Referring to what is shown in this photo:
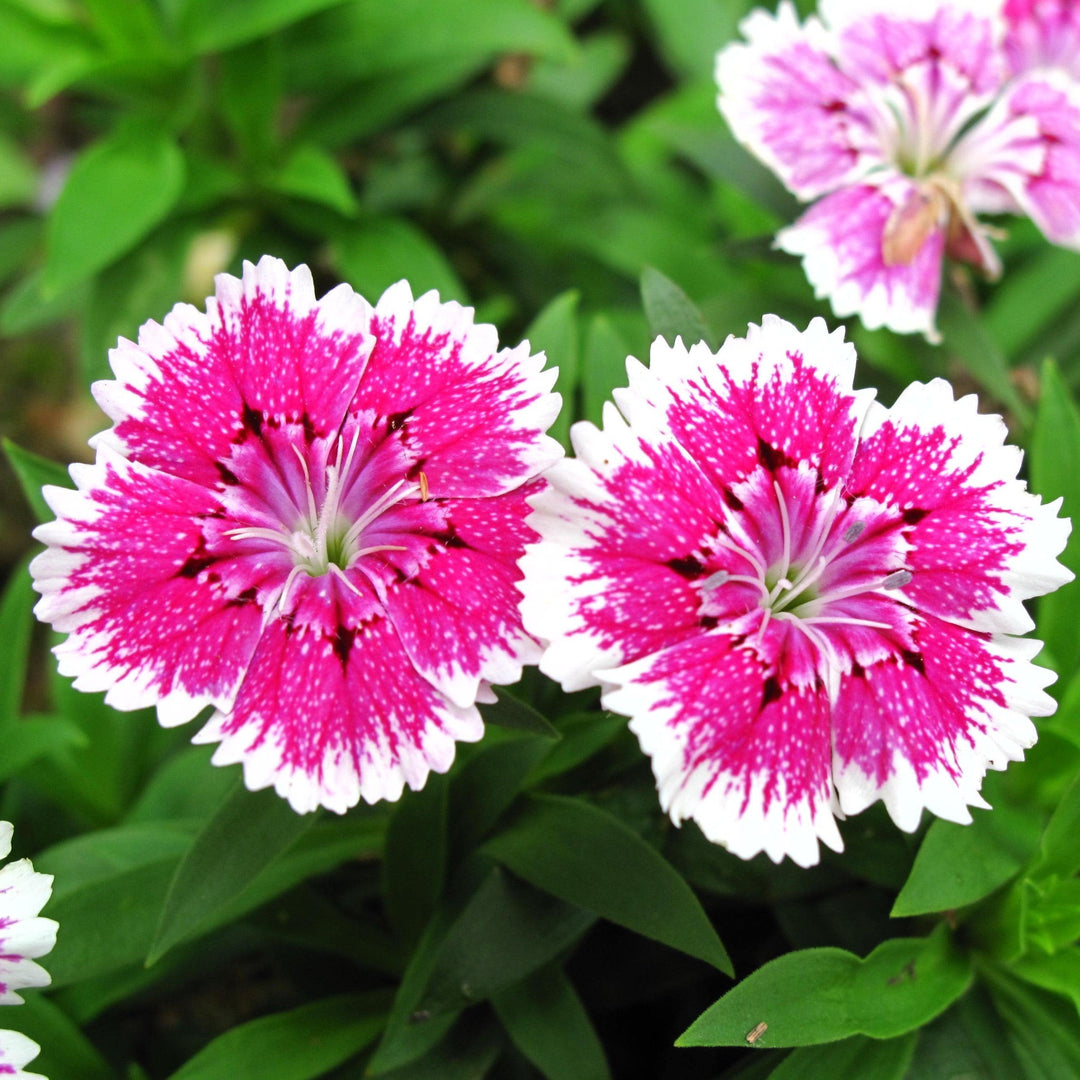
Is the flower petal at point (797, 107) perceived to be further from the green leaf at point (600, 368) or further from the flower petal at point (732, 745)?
the flower petal at point (732, 745)

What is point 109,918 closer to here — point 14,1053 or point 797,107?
point 14,1053

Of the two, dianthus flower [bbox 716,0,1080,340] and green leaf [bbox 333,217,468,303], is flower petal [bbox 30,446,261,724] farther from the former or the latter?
green leaf [bbox 333,217,468,303]

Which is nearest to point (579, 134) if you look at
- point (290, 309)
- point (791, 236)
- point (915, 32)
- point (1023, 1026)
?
point (915, 32)

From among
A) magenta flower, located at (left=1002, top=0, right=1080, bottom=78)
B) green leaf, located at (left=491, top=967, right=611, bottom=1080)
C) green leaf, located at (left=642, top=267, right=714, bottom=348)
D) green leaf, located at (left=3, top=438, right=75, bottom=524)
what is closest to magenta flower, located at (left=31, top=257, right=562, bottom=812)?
green leaf, located at (left=642, top=267, right=714, bottom=348)

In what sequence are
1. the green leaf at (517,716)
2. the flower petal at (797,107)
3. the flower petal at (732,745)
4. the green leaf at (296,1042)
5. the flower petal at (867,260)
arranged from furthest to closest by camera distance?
the flower petal at (797,107)
the flower petal at (867,260)
the green leaf at (296,1042)
the green leaf at (517,716)
the flower petal at (732,745)

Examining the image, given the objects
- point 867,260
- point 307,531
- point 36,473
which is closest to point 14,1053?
point 307,531

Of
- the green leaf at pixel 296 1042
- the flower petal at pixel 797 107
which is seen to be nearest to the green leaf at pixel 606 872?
the green leaf at pixel 296 1042

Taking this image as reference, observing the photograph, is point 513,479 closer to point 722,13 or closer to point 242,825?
point 242,825
